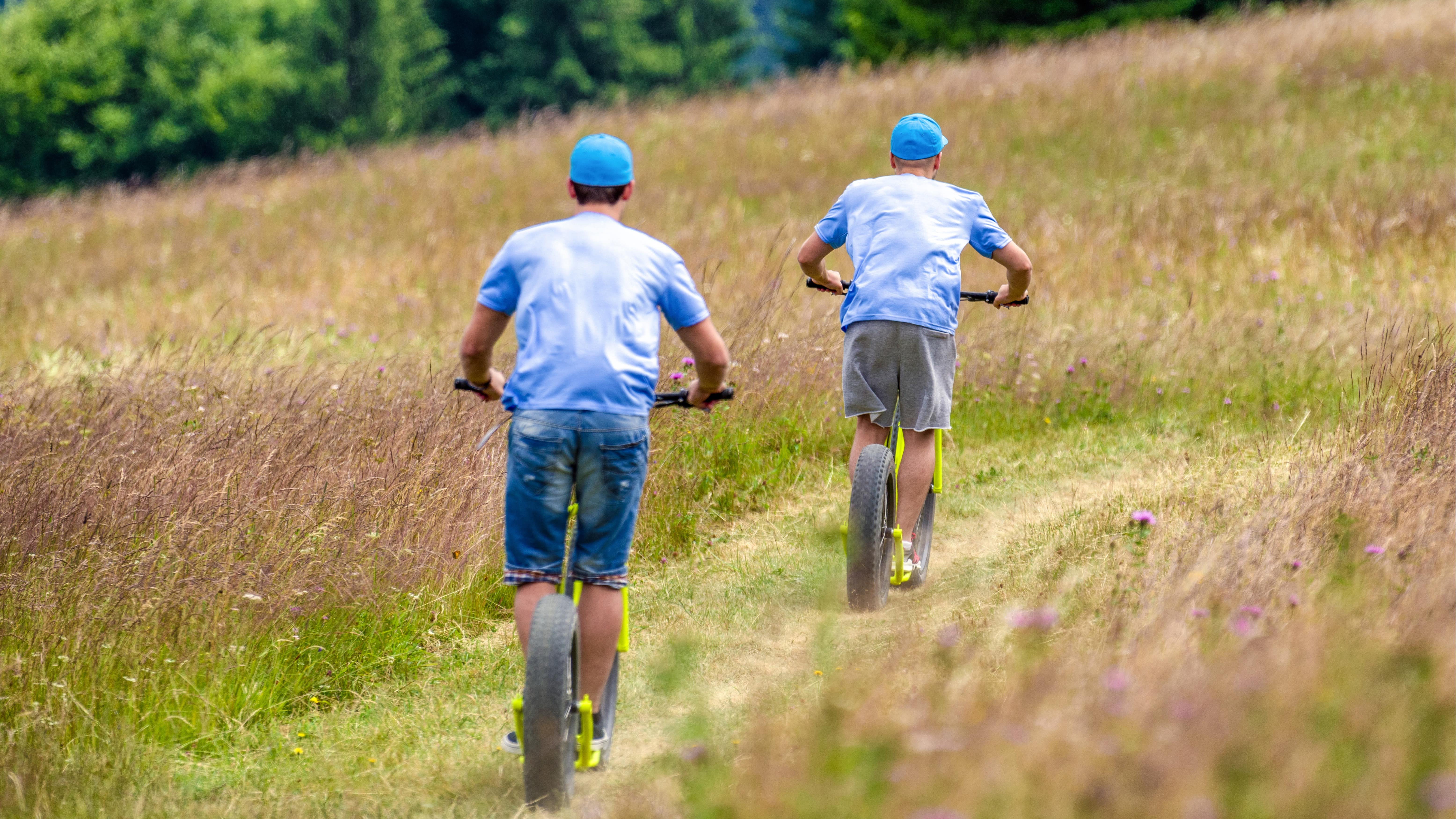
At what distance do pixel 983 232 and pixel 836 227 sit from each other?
0.62 metres

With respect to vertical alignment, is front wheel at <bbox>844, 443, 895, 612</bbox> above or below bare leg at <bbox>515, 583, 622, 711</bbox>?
below

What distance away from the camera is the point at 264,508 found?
4977 millimetres

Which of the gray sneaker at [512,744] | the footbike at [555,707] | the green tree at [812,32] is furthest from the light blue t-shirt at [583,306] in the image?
the green tree at [812,32]

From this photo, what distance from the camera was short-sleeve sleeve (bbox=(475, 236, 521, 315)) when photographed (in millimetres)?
3486

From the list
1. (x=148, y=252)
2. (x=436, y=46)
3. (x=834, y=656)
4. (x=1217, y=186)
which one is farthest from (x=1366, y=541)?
(x=436, y=46)

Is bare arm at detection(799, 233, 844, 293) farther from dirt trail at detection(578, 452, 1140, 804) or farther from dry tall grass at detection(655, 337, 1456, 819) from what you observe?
dry tall grass at detection(655, 337, 1456, 819)

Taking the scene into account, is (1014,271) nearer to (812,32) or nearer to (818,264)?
(818,264)

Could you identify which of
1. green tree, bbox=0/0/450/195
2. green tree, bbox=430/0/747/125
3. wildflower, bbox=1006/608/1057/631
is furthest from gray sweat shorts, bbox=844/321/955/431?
green tree, bbox=430/0/747/125

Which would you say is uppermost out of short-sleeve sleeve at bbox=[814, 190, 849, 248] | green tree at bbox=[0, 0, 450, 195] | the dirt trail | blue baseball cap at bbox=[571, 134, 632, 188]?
blue baseball cap at bbox=[571, 134, 632, 188]

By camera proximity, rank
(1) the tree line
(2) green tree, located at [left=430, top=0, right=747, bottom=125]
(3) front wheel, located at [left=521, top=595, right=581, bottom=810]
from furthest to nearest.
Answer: (2) green tree, located at [left=430, top=0, right=747, bottom=125] → (1) the tree line → (3) front wheel, located at [left=521, top=595, right=581, bottom=810]

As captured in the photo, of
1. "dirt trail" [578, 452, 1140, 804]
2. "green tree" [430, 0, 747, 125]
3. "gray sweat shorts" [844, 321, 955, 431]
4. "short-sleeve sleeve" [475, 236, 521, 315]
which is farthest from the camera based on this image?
"green tree" [430, 0, 747, 125]

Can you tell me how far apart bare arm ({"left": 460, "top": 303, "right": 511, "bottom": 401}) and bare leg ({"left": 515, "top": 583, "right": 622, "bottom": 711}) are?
0.65 m

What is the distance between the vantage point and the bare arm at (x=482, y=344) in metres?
3.52

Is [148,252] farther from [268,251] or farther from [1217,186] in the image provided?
[1217,186]
